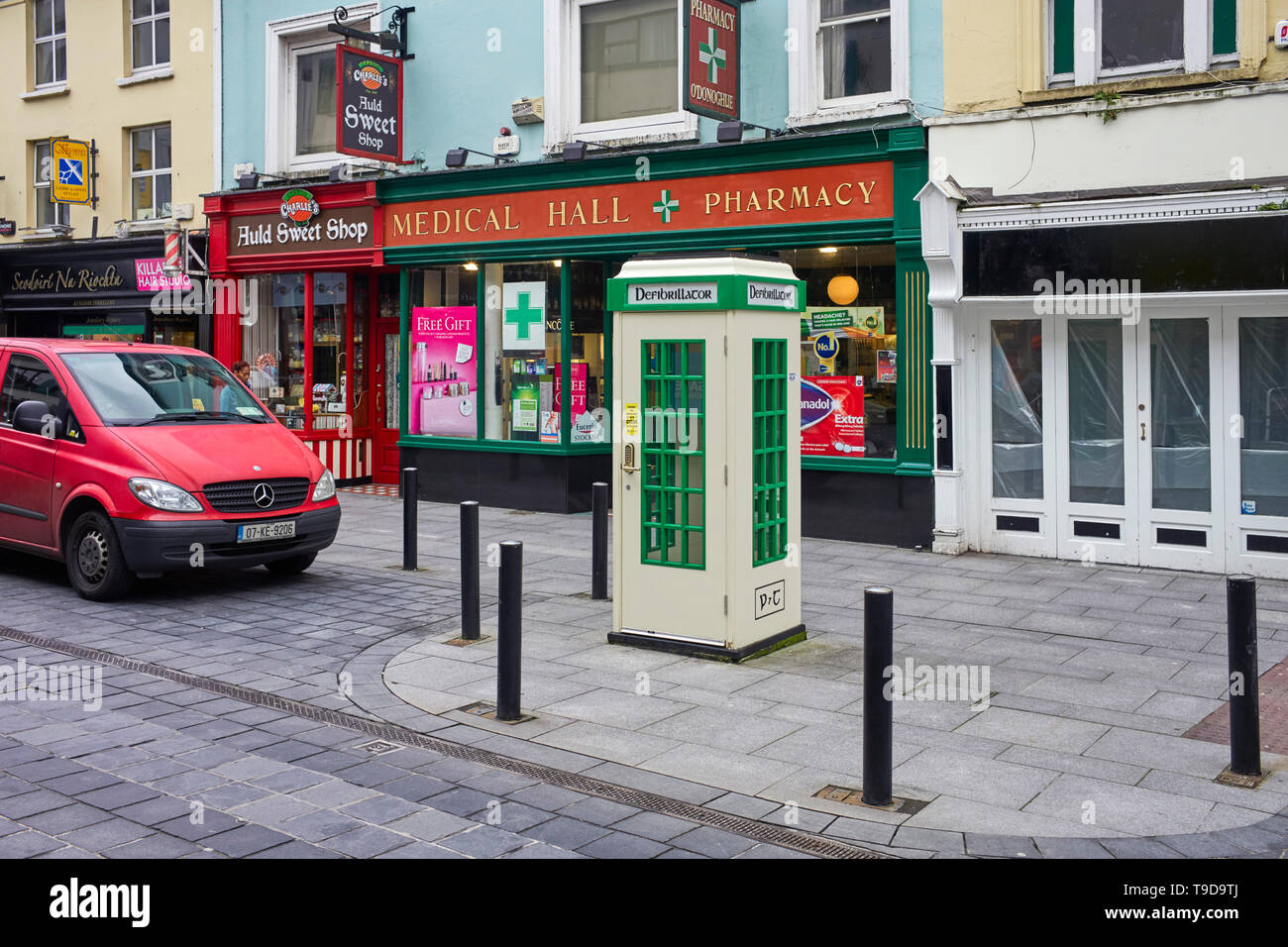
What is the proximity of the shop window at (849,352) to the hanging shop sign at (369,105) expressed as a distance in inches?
228

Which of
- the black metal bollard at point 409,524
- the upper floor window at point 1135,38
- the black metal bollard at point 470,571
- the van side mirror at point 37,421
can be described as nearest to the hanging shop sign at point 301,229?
the black metal bollard at point 409,524

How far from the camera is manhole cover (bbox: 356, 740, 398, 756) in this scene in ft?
20.1

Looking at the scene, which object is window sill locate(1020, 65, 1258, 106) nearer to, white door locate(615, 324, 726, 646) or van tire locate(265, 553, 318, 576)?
white door locate(615, 324, 726, 646)

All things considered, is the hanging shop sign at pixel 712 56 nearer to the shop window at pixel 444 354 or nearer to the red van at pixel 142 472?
the shop window at pixel 444 354

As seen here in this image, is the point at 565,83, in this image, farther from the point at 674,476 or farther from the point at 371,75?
the point at 674,476

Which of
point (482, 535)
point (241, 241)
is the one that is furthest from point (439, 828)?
point (241, 241)

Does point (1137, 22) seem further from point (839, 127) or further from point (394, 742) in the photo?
point (394, 742)

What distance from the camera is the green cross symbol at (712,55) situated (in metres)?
12.6

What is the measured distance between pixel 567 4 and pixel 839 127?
413 centimetres

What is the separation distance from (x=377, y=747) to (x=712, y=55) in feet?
29.3

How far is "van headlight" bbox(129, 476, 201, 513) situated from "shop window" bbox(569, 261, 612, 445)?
20.8ft

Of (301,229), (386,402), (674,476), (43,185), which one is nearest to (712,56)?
(674,476)

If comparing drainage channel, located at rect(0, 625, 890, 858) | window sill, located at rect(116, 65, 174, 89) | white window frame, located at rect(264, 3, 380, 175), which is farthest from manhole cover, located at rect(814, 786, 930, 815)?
window sill, located at rect(116, 65, 174, 89)

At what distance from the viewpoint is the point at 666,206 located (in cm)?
1394
